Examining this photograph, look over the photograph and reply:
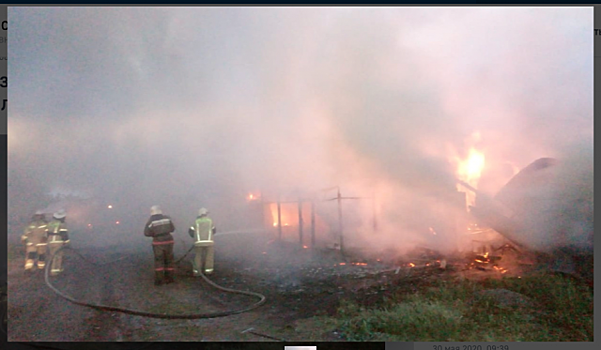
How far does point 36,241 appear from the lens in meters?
3.52

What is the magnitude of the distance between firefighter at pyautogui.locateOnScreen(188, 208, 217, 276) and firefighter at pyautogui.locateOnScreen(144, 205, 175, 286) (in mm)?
283

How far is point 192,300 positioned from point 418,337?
2597 millimetres

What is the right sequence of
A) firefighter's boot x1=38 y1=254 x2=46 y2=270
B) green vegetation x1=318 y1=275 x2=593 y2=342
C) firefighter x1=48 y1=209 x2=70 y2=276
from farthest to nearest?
firefighter's boot x1=38 y1=254 x2=46 y2=270
firefighter x1=48 y1=209 x2=70 y2=276
green vegetation x1=318 y1=275 x2=593 y2=342

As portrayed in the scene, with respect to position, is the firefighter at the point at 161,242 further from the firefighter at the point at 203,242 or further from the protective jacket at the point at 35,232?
the protective jacket at the point at 35,232

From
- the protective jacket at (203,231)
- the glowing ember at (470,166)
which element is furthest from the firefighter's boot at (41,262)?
the glowing ember at (470,166)

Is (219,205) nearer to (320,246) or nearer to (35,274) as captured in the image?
(320,246)

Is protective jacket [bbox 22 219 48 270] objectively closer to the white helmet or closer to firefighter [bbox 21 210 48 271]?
firefighter [bbox 21 210 48 271]

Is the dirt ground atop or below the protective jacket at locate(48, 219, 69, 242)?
below

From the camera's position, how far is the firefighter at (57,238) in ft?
Result: 11.3

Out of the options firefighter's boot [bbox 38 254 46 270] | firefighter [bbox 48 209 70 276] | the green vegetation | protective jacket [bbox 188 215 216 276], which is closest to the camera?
the green vegetation

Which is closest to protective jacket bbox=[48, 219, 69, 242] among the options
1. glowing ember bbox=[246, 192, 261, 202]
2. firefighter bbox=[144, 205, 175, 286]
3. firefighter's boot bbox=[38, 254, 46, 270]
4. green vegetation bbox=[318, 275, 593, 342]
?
firefighter's boot bbox=[38, 254, 46, 270]

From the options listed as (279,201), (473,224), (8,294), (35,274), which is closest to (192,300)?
(279,201)

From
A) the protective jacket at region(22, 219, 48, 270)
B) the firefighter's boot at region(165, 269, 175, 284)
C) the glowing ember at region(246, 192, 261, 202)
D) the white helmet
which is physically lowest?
the firefighter's boot at region(165, 269, 175, 284)

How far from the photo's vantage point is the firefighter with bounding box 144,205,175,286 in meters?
3.61
